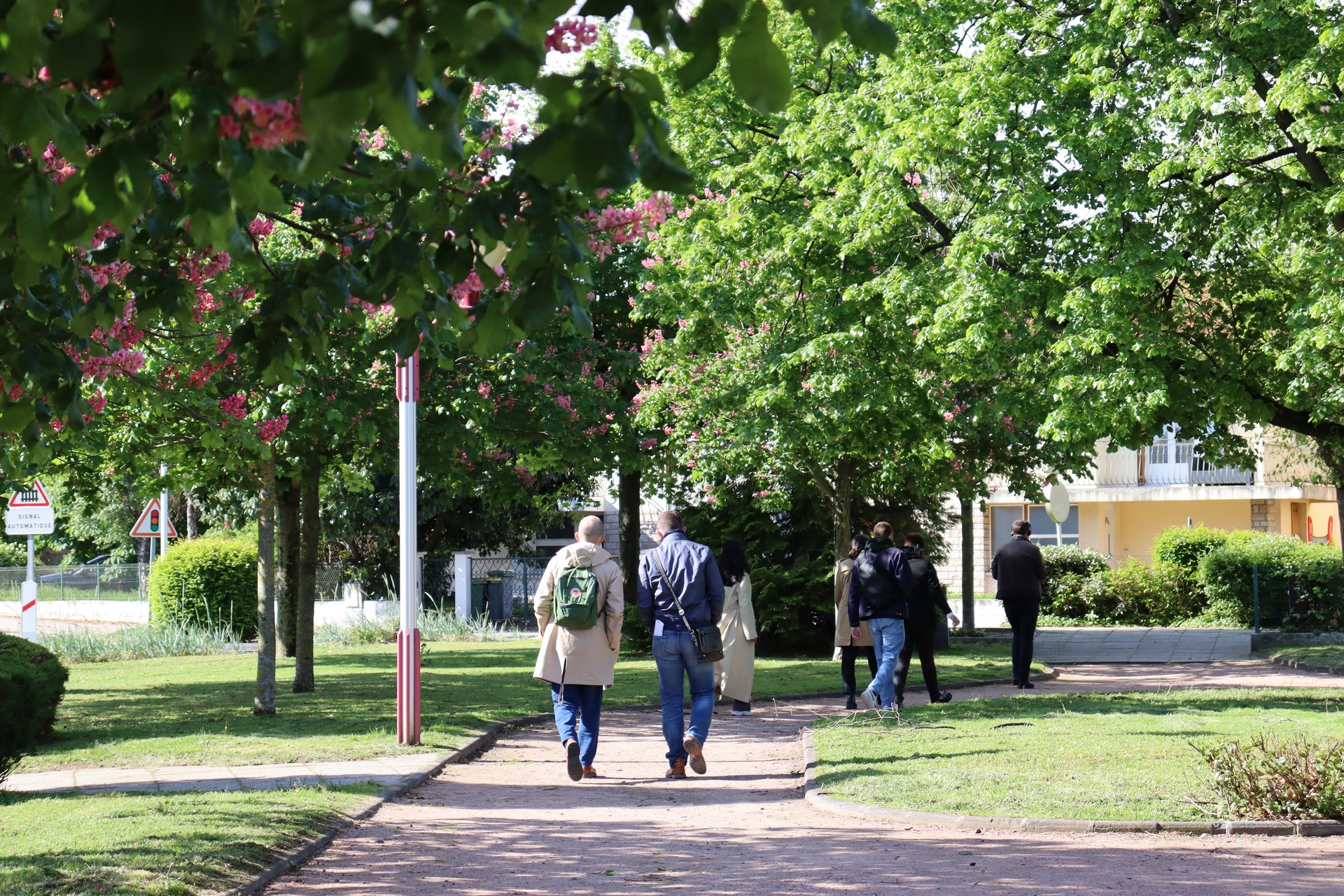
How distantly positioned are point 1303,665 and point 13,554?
63.6 meters

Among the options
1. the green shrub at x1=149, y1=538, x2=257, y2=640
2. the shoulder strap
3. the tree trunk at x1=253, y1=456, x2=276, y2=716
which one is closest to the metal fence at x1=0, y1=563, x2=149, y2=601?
the green shrub at x1=149, y1=538, x2=257, y2=640

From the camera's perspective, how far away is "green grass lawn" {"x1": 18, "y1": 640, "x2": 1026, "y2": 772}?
10.8 metres

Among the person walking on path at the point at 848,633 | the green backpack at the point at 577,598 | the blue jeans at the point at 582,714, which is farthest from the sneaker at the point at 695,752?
the person walking on path at the point at 848,633

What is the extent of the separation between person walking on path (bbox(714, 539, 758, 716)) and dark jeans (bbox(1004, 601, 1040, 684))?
3262mm

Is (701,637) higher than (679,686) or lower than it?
higher

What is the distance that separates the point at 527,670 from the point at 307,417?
6.40 metres

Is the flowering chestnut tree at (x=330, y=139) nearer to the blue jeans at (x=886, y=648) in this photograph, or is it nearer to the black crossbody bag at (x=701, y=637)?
the black crossbody bag at (x=701, y=637)

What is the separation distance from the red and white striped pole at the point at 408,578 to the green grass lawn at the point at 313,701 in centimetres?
28

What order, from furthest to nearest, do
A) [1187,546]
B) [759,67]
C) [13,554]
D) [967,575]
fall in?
[13,554] < [1187,546] < [967,575] < [759,67]

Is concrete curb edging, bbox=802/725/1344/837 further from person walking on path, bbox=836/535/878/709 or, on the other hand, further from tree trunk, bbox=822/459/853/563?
tree trunk, bbox=822/459/853/563

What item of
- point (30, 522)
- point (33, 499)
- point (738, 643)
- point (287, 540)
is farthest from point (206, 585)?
point (738, 643)

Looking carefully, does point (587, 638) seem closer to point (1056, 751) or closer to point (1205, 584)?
point (1056, 751)

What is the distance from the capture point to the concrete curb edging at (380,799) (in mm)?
6293

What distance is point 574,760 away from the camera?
30.9ft
